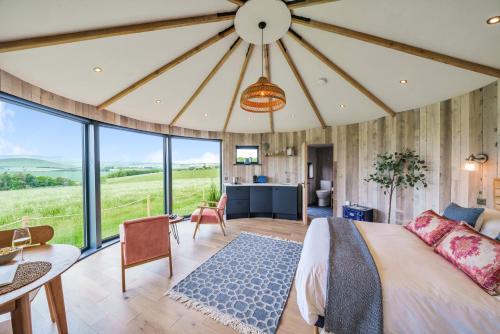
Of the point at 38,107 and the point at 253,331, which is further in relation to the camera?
the point at 38,107

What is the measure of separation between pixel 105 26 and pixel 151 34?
38 cm

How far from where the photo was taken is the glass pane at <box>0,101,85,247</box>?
86.0 inches

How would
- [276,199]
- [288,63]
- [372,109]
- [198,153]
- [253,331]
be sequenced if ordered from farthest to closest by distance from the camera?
[198,153] < [276,199] < [372,109] < [288,63] < [253,331]

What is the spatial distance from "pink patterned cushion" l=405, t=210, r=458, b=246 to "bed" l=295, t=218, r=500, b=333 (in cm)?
21

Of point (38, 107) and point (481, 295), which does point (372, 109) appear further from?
point (38, 107)

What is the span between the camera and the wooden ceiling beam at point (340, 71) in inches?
82.7

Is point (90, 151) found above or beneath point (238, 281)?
above

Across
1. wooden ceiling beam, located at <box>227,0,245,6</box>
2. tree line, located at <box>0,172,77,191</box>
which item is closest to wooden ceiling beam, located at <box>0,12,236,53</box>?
wooden ceiling beam, located at <box>227,0,245,6</box>

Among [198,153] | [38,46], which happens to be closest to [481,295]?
[38,46]

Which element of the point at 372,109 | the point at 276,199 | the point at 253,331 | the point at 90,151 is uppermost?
the point at 372,109

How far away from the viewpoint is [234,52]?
A: 231 centimetres

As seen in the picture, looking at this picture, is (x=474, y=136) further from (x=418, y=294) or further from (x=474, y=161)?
(x=418, y=294)

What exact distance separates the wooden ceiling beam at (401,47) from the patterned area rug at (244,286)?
2.82 meters

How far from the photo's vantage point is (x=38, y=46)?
167 cm
